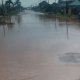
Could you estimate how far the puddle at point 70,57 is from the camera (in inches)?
352

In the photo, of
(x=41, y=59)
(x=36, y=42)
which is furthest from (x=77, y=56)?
(x=36, y=42)

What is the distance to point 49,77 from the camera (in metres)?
7.09

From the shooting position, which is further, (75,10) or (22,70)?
(75,10)

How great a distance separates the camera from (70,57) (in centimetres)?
948

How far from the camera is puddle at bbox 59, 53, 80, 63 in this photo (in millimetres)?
8945

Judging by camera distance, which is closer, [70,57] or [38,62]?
[38,62]

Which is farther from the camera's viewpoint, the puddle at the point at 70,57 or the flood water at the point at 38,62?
the puddle at the point at 70,57

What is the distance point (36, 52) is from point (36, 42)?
265 cm

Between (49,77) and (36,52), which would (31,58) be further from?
(49,77)

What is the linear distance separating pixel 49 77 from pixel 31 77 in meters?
0.61

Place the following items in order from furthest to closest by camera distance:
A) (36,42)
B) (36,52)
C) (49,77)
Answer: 1. (36,42)
2. (36,52)
3. (49,77)

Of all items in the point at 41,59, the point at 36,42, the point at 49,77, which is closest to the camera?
the point at 49,77

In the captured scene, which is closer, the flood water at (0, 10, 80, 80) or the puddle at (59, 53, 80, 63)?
the flood water at (0, 10, 80, 80)

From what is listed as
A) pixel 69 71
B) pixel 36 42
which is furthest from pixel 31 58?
pixel 36 42
